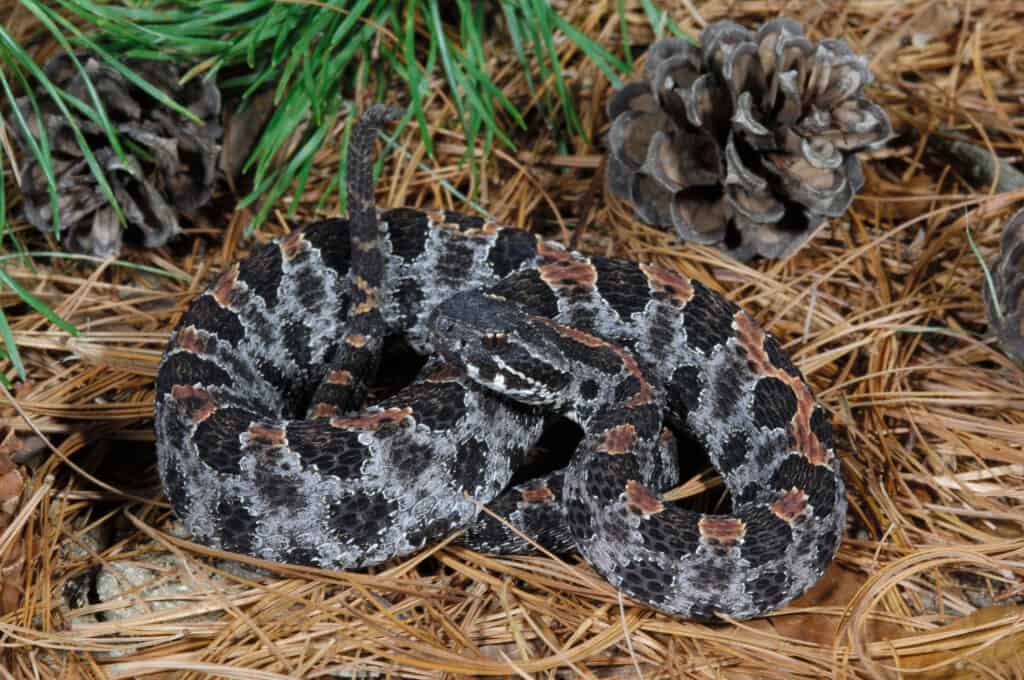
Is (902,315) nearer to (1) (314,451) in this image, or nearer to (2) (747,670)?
(2) (747,670)

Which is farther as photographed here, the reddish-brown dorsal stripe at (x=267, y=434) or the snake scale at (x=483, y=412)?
the reddish-brown dorsal stripe at (x=267, y=434)

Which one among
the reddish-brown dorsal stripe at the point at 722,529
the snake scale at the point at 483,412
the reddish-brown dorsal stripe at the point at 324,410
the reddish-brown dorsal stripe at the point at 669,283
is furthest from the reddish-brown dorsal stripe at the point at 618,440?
the reddish-brown dorsal stripe at the point at 324,410

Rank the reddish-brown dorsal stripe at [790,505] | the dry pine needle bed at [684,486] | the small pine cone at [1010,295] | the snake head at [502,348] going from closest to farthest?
Result: the dry pine needle bed at [684,486]
the reddish-brown dorsal stripe at [790,505]
the snake head at [502,348]
the small pine cone at [1010,295]

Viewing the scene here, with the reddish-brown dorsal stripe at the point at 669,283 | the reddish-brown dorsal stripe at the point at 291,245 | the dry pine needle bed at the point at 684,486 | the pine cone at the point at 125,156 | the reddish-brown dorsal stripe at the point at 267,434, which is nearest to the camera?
the dry pine needle bed at the point at 684,486

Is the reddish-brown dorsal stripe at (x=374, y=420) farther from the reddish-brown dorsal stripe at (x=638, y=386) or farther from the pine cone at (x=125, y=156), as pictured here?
the pine cone at (x=125, y=156)

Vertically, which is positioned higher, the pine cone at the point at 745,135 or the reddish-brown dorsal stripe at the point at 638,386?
the pine cone at the point at 745,135

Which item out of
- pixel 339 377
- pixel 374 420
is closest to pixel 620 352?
pixel 374 420

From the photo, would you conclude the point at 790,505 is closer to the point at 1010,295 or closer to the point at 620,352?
the point at 620,352
